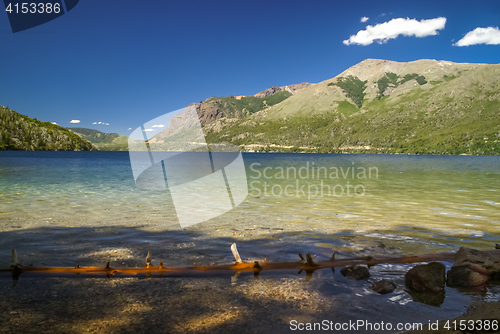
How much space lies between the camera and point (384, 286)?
5.91 meters

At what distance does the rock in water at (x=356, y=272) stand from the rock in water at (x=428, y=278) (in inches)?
33.9

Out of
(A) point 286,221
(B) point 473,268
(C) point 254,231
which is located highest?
(B) point 473,268

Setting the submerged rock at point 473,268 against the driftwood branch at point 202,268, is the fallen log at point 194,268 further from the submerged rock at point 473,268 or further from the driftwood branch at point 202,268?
the submerged rock at point 473,268

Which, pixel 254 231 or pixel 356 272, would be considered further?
pixel 254 231

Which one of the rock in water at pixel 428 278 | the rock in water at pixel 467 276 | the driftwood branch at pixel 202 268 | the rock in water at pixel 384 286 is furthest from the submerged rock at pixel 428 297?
Result: the driftwood branch at pixel 202 268

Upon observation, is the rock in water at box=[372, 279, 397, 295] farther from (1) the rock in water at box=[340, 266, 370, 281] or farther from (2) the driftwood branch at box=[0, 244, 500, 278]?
(2) the driftwood branch at box=[0, 244, 500, 278]

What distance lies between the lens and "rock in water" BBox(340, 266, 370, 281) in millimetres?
6602

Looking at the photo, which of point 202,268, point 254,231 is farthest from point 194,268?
point 254,231

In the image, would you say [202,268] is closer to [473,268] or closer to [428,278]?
[428,278]

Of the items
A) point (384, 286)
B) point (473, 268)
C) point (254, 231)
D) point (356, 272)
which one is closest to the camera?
point (384, 286)

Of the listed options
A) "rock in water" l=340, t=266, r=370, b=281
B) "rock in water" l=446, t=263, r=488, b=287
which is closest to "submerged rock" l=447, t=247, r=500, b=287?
"rock in water" l=446, t=263, r=488, b=287

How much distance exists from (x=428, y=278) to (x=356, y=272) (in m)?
1.44

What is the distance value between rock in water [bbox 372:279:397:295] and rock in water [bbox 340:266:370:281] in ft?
1.65

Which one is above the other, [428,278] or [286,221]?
[428,278]
